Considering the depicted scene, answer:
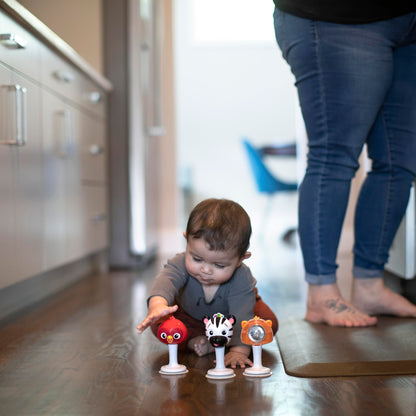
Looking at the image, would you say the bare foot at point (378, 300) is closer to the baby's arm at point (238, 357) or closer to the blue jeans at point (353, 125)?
the blue jeans at point (353, 125)

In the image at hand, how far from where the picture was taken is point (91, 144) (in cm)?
243

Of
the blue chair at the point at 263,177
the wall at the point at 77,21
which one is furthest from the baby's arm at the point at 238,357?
the blue chair at the point at 263,177

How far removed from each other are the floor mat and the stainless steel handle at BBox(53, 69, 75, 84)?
115 cm

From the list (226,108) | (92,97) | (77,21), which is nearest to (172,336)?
(77,21)

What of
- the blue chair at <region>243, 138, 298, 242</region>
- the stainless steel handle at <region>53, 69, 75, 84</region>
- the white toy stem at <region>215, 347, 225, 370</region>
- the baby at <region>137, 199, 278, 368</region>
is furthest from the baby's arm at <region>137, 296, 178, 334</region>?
the blue chair at <region>243, 138, 298, 242</region>

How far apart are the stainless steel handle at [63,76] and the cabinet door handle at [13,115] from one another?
380mm

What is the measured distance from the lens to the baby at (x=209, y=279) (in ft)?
3.28

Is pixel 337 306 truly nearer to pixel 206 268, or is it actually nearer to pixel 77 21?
pixel 206 268

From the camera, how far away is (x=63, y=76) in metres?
1.98

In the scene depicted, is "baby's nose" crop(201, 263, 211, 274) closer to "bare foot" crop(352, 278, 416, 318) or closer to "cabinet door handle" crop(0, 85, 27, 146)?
"bare foot" crop(352, 278, 416, 318)

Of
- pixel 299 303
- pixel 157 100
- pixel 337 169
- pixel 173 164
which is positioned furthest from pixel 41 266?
pixel 173 164

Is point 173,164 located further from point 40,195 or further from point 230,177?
point 40,195

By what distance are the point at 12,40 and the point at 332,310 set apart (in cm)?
103

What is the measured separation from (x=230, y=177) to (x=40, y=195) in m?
4.32
